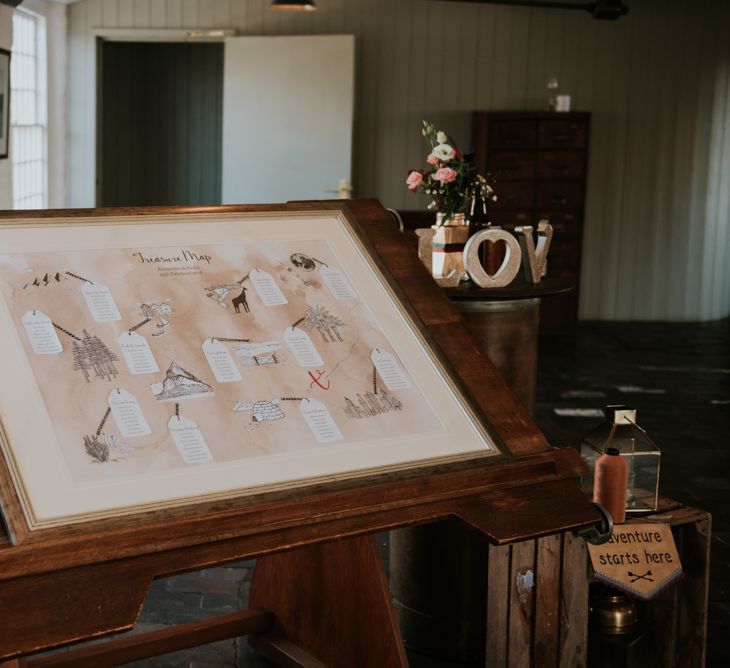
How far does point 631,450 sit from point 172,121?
29.5ft

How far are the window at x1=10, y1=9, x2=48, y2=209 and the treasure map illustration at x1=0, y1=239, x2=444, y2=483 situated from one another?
601cm

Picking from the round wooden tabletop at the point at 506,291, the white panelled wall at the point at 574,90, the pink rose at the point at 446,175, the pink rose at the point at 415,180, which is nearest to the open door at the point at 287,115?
the white panelled wall at the point at 574,90

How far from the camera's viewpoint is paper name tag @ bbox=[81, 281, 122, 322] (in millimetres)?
1944

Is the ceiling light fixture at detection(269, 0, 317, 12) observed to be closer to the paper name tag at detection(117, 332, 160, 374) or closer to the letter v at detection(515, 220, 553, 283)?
the letter v at detection(515, 220, 553, 283)

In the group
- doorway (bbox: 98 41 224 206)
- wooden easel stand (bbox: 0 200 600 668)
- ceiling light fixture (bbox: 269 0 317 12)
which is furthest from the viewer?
doorway (bbox: 98 41 224 206)

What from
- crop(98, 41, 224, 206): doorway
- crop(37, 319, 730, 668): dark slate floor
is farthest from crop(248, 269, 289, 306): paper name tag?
crop(98, 41, 224, 206): doorway

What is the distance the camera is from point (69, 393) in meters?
1.79

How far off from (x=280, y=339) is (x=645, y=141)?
780cm

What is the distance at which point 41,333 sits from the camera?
6.12 feet

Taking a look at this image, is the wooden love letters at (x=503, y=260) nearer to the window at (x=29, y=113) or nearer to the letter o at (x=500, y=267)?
the letter o at (x=500, y=267)

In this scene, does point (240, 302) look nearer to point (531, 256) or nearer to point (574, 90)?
point (531, 256)

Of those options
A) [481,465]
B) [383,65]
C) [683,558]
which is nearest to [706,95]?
[383,65]

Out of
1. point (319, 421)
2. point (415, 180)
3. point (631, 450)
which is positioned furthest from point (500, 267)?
point (319, 421)

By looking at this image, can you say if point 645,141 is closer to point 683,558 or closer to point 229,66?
point 229,66
